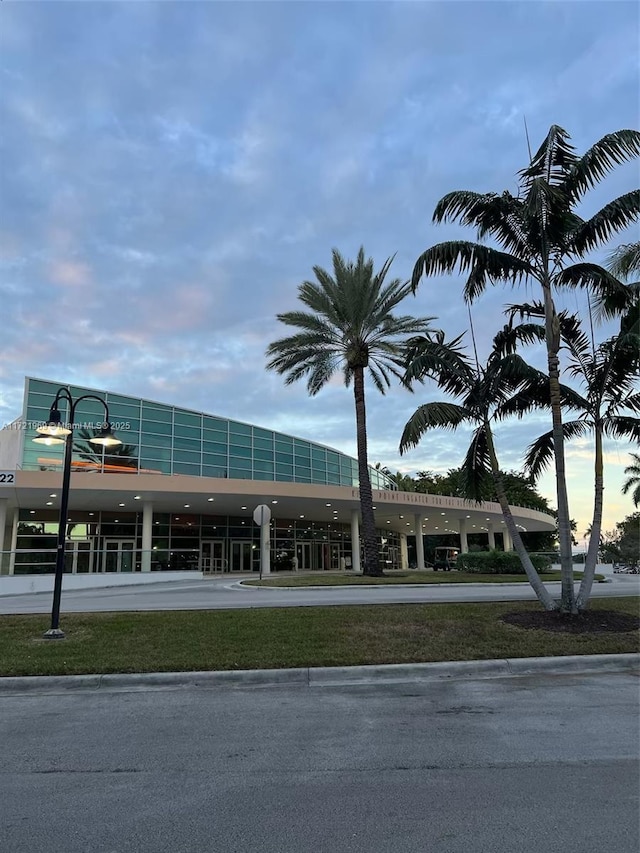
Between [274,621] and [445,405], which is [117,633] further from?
[445,405]

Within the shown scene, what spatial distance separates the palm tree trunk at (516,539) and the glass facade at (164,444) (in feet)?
79.2

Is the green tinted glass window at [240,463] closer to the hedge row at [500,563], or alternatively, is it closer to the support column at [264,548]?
the support column at [264,548]

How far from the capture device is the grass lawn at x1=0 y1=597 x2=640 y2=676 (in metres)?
→ 8.82

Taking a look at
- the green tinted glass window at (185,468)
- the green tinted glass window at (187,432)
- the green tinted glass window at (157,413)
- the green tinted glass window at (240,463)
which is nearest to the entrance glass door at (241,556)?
the green tinted glass window at (240,463)

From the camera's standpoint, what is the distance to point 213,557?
127 feet

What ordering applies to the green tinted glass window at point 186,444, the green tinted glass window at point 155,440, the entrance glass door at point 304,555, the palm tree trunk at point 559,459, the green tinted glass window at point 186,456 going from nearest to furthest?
1. the palm tree trunk at point 559,459
2. the green tinted glass window at point 155,440
3. the green tinted glass window at point 186,456
4. the green tinted glass window at point 186,444
5. the entrance glass door at point 304,555

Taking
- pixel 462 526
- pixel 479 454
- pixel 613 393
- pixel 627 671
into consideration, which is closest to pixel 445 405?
pixel 479 454

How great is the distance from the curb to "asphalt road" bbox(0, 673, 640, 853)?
0.43 meters

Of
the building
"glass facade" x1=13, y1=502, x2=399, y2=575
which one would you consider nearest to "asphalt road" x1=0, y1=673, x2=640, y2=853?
the building

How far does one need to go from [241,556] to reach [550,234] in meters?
31.8

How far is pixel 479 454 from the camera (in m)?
14.5

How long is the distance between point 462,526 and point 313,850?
47.8 meters

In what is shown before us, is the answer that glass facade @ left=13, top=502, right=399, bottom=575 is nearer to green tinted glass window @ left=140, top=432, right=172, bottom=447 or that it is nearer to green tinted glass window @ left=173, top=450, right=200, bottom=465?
green tinted glass window @ left=173, top=450, right=200, bottom=465

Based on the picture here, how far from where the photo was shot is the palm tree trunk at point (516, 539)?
12248 mm
